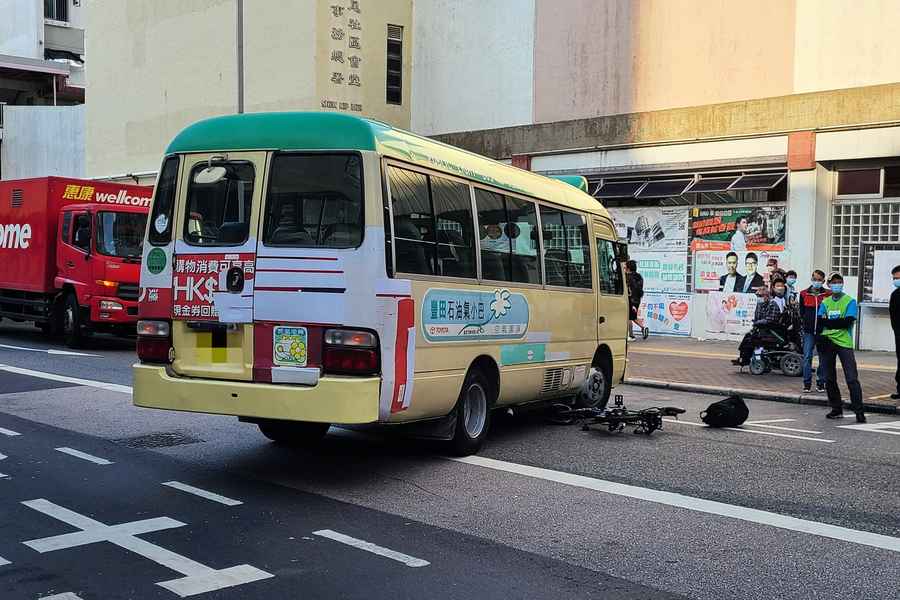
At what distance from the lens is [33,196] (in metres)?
20.7

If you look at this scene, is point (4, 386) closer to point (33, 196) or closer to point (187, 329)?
point (187, 329)

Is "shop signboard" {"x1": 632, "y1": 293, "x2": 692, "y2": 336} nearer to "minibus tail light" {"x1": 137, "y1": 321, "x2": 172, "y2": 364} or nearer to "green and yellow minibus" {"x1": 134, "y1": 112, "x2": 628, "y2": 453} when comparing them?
"green and yellow minibus" {"x1": 134, "y1": 112, "x2": 628, "y2": 453}

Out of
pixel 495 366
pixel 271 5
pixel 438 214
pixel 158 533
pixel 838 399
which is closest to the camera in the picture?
pixel 158 533

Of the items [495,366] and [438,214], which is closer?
[438,214]

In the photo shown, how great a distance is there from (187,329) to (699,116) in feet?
54.6

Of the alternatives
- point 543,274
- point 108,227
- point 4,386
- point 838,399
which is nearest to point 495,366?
point 543,274

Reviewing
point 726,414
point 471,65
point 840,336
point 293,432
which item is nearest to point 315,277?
point 293,432

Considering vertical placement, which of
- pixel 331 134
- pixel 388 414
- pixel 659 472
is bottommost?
pixel 659 472

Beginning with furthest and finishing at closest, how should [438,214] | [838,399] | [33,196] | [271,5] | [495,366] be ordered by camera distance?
[271,5] → [33,196] → [838,399] → [495,366] → [438,214]

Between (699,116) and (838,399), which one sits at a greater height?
(699,116)

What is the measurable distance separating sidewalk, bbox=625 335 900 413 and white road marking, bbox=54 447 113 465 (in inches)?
375

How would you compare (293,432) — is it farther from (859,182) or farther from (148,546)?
(859,182)

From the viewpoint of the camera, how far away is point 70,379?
14.3 metres

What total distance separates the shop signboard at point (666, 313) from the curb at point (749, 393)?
7055mm
